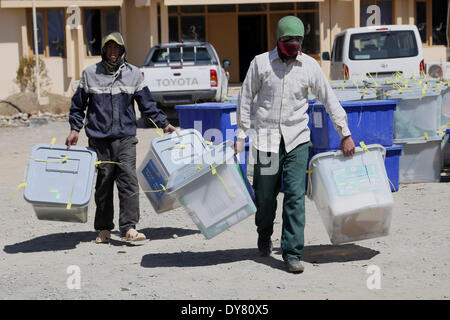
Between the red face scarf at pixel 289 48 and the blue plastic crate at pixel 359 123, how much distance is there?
322 centimetres

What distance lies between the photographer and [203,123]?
411 inches

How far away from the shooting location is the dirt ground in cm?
590

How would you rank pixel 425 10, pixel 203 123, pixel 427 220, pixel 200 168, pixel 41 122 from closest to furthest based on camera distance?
1. pixel 200 168
2. pixel 427 220
3. pixel 203 123
4. pixel 41 122
5. pixel 425 10

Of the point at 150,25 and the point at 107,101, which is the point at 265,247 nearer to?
the point at 107,101

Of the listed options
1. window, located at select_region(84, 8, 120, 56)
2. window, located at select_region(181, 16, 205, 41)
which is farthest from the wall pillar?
window, located at select_region(181, 16, 205, 41)

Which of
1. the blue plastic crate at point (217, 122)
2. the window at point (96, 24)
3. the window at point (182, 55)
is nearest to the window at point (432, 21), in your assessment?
the window at point (96, 24)

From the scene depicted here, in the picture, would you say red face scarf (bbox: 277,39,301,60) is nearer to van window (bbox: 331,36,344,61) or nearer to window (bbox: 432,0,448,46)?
van window (bbox: 331,36,344,61)

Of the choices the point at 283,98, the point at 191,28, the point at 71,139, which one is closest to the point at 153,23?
the point at 191,28

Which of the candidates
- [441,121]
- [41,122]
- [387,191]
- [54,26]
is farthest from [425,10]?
[387,191]

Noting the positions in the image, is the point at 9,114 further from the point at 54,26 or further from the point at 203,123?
the point at 203,123

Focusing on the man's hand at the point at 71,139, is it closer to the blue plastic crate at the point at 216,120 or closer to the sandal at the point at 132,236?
the sandal at the point at 132,236

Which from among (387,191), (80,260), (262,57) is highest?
(262,57)

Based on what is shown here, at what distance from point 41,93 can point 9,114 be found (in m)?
2.22

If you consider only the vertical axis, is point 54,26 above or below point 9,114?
above
